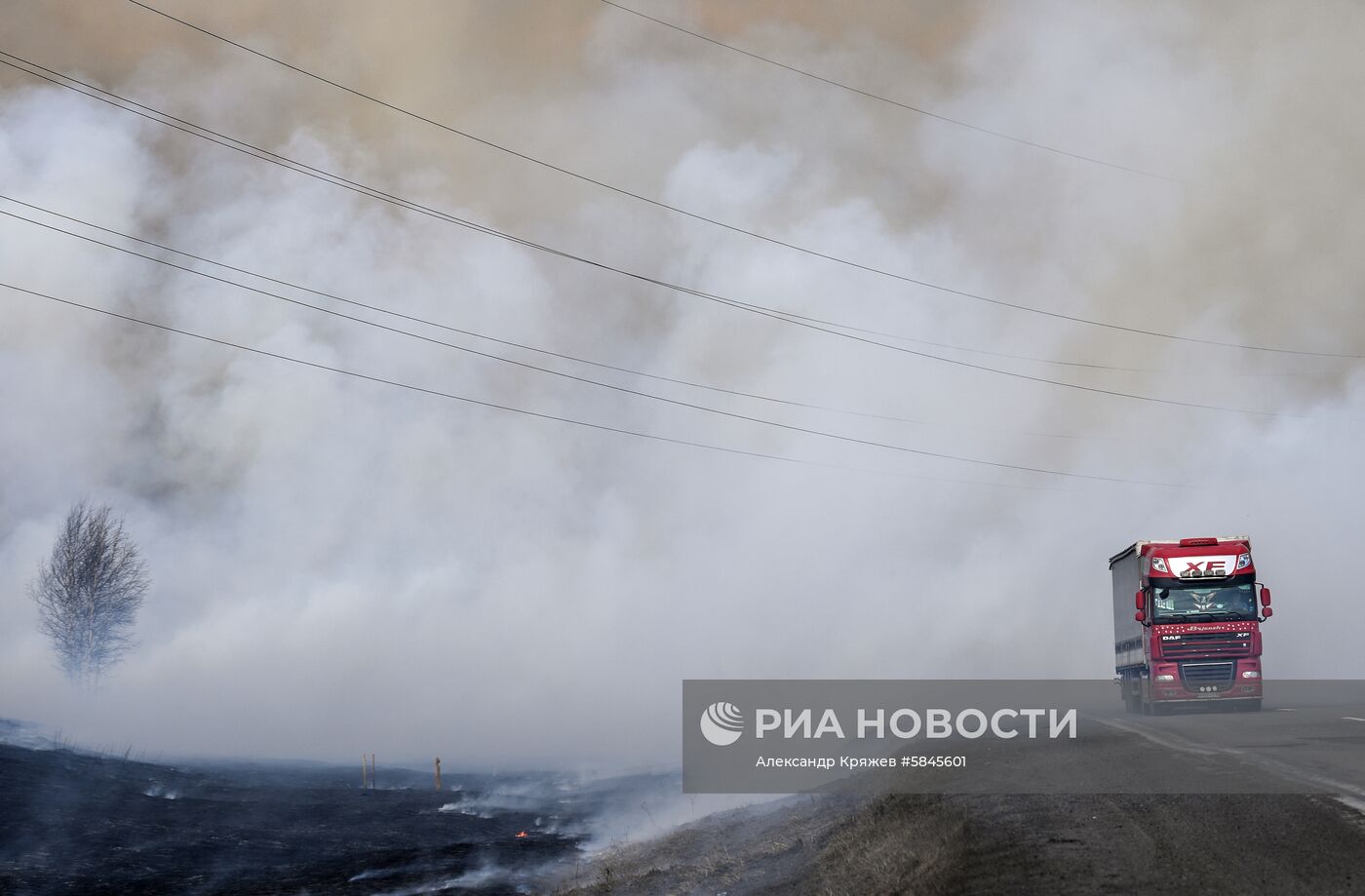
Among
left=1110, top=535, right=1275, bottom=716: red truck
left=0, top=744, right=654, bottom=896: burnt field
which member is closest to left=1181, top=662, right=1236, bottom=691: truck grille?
left=1110, top=535, right=1275, bottom=716: red truck

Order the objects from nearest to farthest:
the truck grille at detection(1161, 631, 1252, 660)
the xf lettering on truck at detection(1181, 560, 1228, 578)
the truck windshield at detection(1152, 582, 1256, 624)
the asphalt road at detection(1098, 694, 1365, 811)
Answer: the asphalt road at detection(1098, 694, 1365, 811)
the truck grille at detection(1161, 631, 1252, 660)
the truck windshield at detection(1152, 582, 1256, 624)
the xf lettering on truck at detection(1181, 560, 1228, 578)

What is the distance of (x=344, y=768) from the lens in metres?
127

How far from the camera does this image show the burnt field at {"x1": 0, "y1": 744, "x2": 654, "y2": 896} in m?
44.4

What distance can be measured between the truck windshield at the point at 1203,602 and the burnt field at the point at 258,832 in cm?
2409

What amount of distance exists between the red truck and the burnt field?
2327 centimetres

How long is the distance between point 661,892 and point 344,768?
373ft

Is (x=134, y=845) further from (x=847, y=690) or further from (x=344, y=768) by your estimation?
(x=344, y=768)

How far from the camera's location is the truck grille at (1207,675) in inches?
1321

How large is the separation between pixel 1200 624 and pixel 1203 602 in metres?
0.72

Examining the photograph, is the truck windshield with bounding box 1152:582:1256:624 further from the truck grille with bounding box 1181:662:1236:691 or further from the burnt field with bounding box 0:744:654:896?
the burnt field with bounding box 0:744:654:896

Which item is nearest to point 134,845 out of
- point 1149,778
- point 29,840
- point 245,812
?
point 29,840

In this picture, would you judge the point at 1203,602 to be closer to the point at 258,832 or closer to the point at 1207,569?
the point at 1207,569

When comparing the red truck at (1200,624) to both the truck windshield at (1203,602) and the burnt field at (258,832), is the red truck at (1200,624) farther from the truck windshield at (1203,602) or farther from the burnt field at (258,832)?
the burnt field at (258,832)

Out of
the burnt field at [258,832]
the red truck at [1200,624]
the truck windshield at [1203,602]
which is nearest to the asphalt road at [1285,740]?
the red truck at [1200,624]
